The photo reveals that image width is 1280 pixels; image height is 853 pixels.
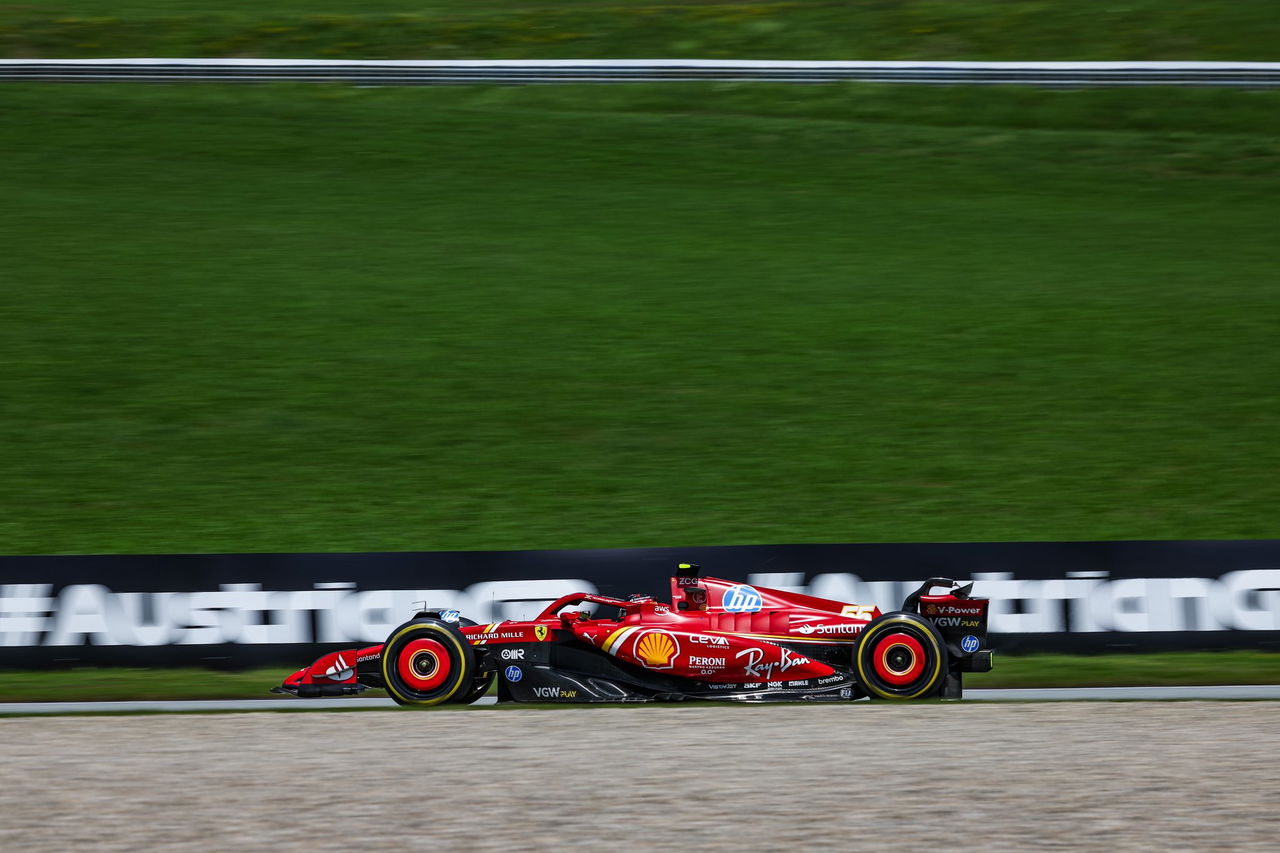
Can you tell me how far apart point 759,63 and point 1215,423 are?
15.5 m

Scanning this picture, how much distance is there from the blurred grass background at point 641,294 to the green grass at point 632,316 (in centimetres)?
7

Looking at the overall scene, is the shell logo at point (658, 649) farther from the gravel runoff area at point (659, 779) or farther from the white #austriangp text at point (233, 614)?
the white #austriangp text at point (233, 614)

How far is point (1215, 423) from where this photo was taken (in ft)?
62.1

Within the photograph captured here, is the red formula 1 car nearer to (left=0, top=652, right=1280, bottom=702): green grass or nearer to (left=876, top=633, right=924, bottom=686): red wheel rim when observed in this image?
(left=876, top=633, right=924, bottom=686): red wheel rim

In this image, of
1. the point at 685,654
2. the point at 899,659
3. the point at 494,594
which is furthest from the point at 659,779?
the point at 494,594

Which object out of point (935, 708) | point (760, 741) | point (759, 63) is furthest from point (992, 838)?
point (759, 63)

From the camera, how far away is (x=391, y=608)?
1240cm

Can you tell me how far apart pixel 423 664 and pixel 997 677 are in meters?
4.68

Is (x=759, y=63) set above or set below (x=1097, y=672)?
→ above

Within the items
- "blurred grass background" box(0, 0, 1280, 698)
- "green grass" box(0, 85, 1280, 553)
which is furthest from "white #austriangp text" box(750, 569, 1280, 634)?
"green grass" box(0, 85, 1280, 553)

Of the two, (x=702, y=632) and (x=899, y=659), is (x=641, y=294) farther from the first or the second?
(x=899, y=659)

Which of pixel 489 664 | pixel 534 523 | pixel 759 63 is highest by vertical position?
pixel 759 63

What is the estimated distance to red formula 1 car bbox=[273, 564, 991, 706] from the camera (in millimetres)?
11141

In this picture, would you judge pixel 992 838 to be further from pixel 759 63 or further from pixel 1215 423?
pixel 759 63
